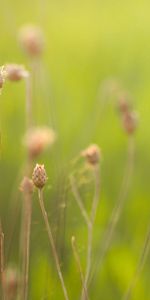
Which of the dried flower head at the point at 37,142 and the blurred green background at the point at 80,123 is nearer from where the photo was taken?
the dried flower head at the point at 37,142

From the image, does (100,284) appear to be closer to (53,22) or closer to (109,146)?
(109,146)

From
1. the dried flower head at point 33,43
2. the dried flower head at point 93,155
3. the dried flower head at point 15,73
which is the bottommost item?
the dried flower head at point 93,155

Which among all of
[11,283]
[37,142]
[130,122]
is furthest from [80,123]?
[37,142]

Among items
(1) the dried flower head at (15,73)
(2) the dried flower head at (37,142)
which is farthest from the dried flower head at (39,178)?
(1) the dried flower head at (15,73)

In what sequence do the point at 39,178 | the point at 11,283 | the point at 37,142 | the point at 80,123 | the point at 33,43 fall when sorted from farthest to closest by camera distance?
the point at 80,123, the point at 33,43, the point at 11,283, the point at 39,178, the point at 37,142

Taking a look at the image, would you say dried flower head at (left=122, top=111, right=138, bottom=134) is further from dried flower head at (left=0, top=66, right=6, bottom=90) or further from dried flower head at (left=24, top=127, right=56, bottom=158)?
dried flower head at (left=24, top=127, right=56, bottom=158)

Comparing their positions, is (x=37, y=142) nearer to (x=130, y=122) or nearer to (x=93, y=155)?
(x=93, y=155)

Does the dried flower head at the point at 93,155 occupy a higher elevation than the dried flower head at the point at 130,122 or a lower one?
lower

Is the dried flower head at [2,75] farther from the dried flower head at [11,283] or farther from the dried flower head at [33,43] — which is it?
the dried flower head at [33,43]
